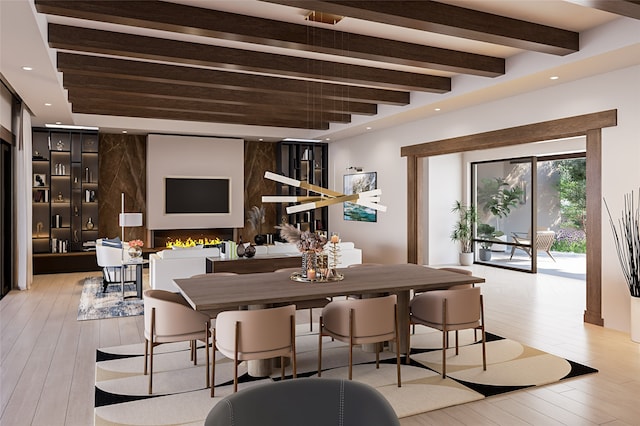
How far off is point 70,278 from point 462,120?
7.19 meters

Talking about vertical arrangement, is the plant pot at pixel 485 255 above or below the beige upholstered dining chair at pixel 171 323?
A: below

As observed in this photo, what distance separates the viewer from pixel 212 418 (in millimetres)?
1462

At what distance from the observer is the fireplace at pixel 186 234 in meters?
10.4

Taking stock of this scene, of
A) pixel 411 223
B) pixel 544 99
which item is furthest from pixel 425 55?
pixel 411 223

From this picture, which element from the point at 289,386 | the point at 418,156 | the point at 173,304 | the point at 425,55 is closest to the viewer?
the point at 289,386

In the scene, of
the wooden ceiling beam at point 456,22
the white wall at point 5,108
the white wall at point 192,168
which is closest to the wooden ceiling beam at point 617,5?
the wooden ceiling beam at point 456,22

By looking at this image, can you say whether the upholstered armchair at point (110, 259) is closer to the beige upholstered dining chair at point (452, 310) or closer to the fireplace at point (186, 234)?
the fireplace at point (186, 234)

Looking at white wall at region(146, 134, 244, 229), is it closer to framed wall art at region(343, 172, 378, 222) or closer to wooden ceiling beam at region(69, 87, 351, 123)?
wooden ceiling beam at region(69, 87, 351, 123)

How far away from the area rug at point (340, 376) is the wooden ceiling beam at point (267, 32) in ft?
9.34

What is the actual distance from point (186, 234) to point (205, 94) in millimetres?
4473

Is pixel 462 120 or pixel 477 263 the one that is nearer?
pixel 462 120

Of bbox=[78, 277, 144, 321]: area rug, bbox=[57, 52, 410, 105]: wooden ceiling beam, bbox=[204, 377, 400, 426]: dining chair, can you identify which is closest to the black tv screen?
bbox=[78, 277, 144, 321]: area rug

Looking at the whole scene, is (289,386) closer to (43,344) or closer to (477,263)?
(43,344)

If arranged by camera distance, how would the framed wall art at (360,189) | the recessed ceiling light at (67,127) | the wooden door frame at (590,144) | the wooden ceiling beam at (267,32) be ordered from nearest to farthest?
the wooden ceiling beam at (267,32)
the wooden door frame at (590,144)
the recessed ceiling light at (67,127)
the framed wall art at (360,189)
